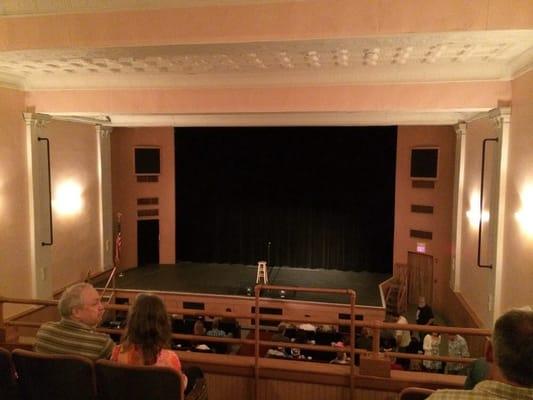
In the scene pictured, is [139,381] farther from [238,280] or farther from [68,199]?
[238,280]

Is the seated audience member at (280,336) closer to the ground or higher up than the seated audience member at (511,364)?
closer to the ground

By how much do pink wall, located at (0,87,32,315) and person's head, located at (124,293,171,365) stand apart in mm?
5186

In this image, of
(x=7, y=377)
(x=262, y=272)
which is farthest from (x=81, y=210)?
(x=7, y=377)

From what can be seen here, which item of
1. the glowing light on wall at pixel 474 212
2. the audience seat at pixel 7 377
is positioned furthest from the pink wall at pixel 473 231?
the audience seat at pixel 7 377

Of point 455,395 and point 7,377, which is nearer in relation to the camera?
point 455,395

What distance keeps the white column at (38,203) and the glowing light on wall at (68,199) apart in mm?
1092

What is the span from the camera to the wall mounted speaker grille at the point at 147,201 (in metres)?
12.0

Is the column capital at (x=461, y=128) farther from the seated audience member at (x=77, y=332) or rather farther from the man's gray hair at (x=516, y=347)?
the seated audience member at (x=77, y=332)

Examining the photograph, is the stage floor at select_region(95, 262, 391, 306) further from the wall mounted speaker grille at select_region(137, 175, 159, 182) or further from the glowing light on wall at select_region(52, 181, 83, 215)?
the wall mounted speaker grille at select_region(137, 175, 159, 182)

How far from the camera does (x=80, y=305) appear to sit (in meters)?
2.38

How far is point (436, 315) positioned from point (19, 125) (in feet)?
30.9

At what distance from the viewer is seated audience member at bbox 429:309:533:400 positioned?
1.44 m

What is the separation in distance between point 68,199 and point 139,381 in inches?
293

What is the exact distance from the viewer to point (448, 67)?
18.0 ft
